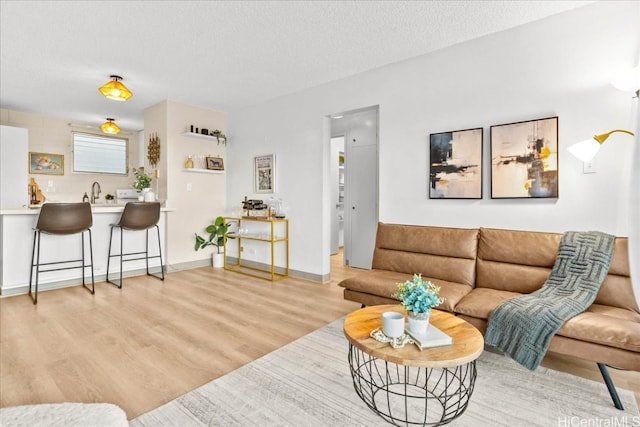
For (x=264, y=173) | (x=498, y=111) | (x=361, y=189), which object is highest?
(x=498, y=111)

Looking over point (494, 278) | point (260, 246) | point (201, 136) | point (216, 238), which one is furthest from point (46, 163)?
point (494, 278)

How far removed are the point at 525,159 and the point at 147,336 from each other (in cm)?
349

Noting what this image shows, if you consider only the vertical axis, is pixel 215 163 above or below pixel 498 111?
below

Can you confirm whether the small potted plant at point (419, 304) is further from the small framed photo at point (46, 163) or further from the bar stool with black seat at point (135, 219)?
the small framed photo at point (46, 163)

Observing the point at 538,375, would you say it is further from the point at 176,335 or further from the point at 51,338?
the point at 51,338

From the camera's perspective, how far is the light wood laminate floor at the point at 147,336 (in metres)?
1.97

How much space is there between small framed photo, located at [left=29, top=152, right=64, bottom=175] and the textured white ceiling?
73.4 inches

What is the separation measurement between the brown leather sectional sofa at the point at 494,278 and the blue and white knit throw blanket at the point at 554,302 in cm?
7

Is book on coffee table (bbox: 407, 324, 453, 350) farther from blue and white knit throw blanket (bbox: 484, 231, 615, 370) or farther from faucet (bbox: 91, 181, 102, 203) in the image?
faucet (bbox: 91, 181, 102, 203)

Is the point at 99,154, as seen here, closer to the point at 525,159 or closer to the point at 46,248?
the point at 46,248

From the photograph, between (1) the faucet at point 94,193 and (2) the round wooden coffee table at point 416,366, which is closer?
(2) the round wooden coffee table at point 416,366

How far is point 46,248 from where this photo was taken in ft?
12.9

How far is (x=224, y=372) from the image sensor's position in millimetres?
2137

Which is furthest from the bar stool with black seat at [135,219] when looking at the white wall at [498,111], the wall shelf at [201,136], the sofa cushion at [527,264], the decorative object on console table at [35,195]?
the sofa cushion at [527,264]
